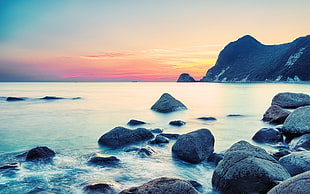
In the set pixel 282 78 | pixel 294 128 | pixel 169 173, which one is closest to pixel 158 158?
pixel 169 173

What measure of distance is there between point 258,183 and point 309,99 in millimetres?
15714

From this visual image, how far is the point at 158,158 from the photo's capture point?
7316 mm

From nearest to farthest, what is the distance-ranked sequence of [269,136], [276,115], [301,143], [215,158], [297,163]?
[297,163] → [215,158] → [301,143] → [269,136] → [276,115]

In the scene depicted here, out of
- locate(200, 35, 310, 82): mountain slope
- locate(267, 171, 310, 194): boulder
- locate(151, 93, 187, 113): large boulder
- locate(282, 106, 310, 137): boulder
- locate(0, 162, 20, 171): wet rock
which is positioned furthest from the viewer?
locate(200, 35, 310, 82): mountain slope

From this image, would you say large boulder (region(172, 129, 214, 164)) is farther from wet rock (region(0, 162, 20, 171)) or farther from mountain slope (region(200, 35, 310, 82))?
mountain slope (region(200, 35, 310, 82))

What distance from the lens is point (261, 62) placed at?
149750mm

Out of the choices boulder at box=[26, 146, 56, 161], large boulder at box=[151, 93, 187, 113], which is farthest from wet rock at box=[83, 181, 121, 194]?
large boulder at box=[151, 93, 187, 113]

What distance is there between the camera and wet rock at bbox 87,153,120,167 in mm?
6727

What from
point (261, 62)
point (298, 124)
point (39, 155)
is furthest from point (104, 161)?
point (261, 62)

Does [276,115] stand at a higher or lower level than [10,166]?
lower

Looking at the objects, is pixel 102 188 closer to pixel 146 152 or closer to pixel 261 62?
pixel 146 152

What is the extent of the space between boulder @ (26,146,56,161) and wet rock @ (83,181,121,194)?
102 inches

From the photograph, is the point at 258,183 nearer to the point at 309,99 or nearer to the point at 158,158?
the point at 158,158

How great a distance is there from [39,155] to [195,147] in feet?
15.3
